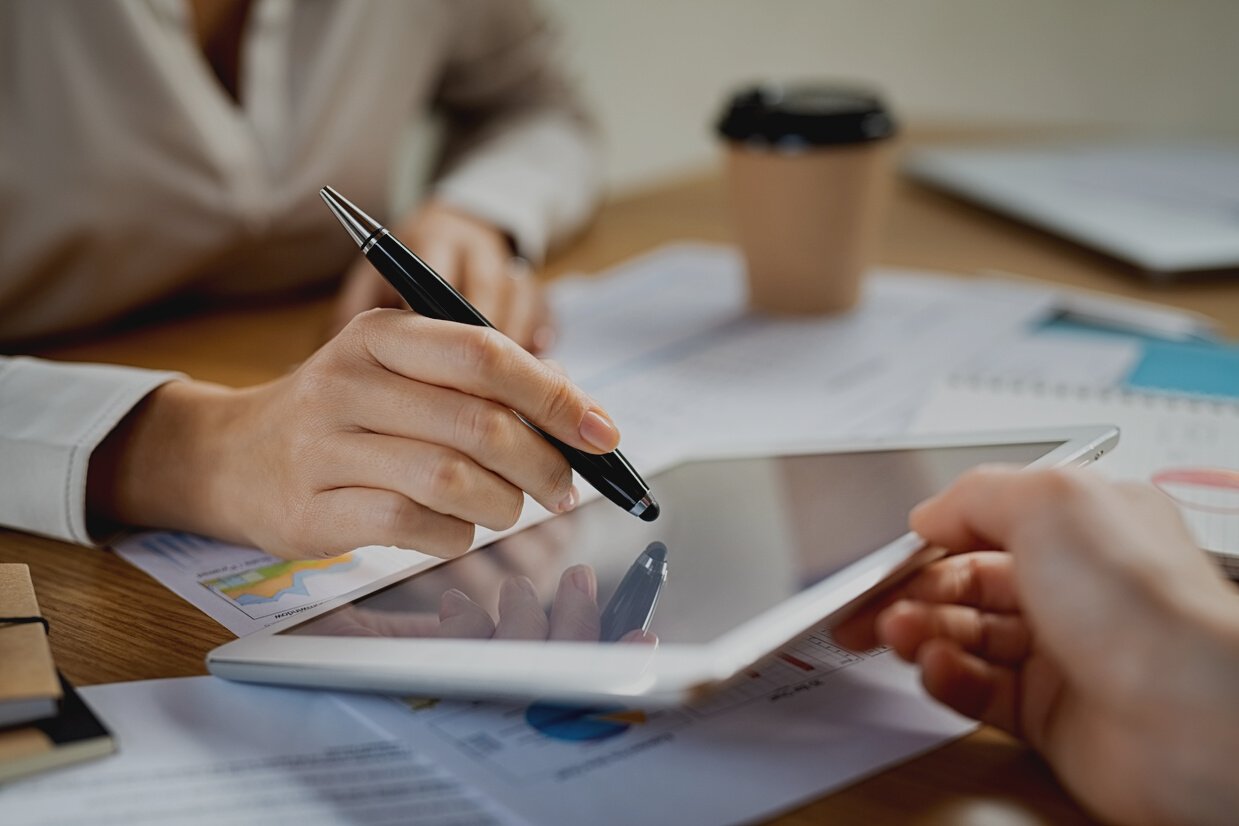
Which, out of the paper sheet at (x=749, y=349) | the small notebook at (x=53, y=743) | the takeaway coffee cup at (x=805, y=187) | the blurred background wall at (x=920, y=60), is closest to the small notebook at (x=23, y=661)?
the small notebook at (x=53, y=743)

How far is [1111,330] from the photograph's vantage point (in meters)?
0.75

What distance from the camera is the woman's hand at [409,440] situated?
0.39 m

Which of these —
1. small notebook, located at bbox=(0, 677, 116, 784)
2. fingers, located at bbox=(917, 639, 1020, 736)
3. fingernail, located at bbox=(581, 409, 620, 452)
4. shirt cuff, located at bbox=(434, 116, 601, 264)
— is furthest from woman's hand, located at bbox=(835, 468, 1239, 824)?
shirt cuff, located at bbox=(434, 116, 601, 264)

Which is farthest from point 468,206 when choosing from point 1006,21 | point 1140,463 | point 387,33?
point 1006,21

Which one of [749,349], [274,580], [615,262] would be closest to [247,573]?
[274,580]

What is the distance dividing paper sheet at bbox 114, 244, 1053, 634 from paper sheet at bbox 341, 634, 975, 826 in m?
0.09

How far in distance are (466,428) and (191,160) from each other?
479 millimetres

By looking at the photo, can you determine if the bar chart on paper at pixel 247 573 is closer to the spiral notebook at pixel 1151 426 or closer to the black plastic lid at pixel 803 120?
the spiral notebook at pixel 1151 426

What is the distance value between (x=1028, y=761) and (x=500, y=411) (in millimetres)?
200

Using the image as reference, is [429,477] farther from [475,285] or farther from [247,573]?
[475,285]

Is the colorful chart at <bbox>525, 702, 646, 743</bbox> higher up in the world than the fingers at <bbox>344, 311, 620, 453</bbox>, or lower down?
lower down

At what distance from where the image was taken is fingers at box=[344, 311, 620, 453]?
387 mm

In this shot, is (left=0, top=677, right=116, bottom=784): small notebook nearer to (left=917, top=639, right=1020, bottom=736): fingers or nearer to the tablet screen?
the tablet screen

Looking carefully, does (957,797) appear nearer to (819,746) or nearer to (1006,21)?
(819,746)
